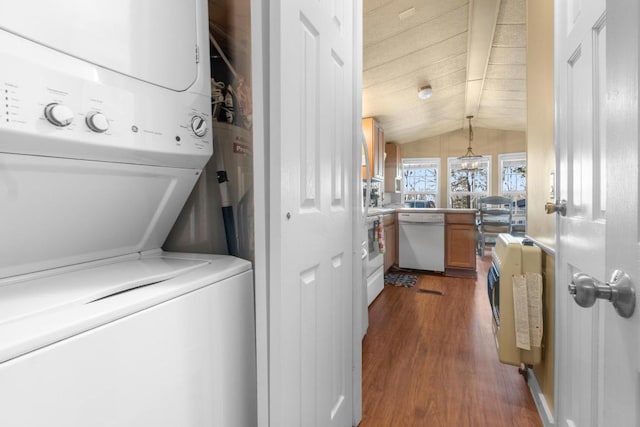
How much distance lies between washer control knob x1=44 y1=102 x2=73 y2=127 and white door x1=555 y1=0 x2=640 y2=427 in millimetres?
864

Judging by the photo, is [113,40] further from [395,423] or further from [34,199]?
[395,423]

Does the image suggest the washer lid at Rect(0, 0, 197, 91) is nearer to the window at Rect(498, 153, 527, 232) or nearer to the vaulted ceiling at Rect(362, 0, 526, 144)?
the vaulted ceiling at Rect(362, 0, 526, 144)

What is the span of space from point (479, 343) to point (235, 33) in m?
2.36

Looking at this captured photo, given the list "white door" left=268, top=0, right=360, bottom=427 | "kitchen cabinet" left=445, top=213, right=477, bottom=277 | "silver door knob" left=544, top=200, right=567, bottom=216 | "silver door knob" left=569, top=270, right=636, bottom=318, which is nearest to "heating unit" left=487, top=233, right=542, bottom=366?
"silver door knob" left=544, top=200, right=567, bottom=216

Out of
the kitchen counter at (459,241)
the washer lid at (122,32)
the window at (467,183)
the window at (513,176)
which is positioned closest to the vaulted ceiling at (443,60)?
the window at (513,176)

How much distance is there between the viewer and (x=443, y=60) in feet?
12.6

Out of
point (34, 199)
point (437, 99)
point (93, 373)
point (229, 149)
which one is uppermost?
point (437, 99)

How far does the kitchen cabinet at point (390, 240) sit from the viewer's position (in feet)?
13.4

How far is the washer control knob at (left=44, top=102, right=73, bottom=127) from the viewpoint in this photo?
56cm

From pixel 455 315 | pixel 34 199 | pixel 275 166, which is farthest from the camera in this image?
pixel 455 315

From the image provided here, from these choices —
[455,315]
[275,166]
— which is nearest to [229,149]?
[275,166]

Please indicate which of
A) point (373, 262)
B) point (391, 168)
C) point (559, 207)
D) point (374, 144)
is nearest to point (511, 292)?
point (559, 207)

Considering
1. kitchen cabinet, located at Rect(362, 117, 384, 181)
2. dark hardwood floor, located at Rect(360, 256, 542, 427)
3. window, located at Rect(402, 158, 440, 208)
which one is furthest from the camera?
window, located at Rect(402, 158, 440, 208)

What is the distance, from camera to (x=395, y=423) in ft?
4.85
